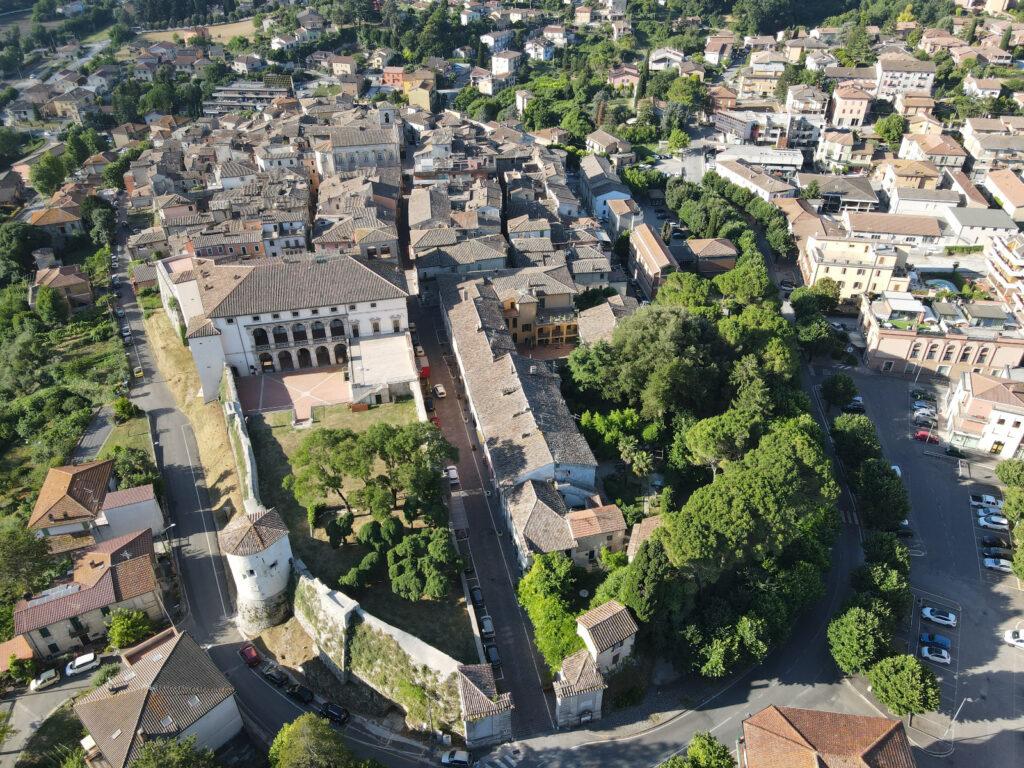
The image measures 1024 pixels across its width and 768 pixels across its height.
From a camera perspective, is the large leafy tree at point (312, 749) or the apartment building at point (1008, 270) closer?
the large leafy tree at point (312, 749)

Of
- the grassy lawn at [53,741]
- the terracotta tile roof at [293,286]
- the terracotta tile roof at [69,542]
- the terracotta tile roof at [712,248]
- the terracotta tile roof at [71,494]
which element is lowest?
the grassy lawn at [53,741]

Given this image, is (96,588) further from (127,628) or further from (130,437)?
(130,437)

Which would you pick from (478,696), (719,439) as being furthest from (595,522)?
(478,696)

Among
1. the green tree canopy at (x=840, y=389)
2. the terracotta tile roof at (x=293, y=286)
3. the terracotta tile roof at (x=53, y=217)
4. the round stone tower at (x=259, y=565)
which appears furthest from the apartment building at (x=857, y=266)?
the terracotta tile roof at (x=53, y=217)

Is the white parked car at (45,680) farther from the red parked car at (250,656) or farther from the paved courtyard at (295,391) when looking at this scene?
the paved courtyard at (295,391)

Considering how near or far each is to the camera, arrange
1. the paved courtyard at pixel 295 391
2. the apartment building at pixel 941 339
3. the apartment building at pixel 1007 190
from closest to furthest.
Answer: the paved courtyard at pixel 295 391, the apartment building at pixel 941 339, the apartment building at pixel 1007 190

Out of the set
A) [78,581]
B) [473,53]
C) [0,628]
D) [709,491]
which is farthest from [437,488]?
[473,53]

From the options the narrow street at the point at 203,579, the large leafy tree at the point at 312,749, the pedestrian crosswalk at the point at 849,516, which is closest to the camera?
the large leafy tree at the point at 312,749
